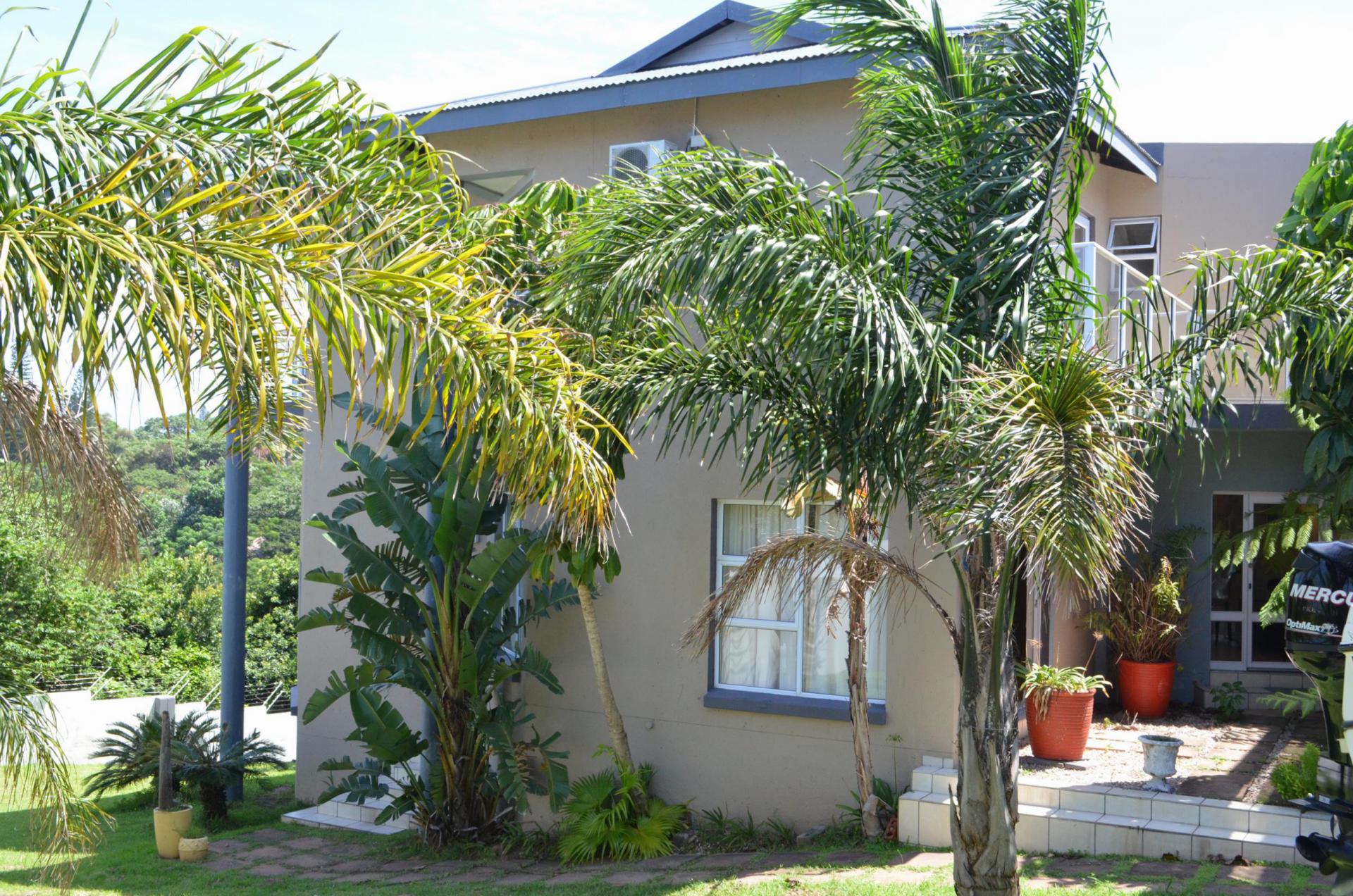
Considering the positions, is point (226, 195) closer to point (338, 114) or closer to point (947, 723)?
point (338, 114)

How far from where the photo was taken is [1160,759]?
8.70 metres

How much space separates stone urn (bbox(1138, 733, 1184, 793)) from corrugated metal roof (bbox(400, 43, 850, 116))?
5928mm

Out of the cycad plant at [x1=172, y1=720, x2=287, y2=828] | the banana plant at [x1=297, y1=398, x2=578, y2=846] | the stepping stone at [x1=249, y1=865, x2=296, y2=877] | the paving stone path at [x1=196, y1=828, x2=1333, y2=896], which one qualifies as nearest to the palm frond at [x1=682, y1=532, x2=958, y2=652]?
the paving stone path at [x1=196, y1=828, x2=1333, y2=896]

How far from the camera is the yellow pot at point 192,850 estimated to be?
1066 cm

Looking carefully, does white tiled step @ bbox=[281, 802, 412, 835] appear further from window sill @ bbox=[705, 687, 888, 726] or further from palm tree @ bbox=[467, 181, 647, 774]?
window sill @ bbox=[705, 687, 888, 726]

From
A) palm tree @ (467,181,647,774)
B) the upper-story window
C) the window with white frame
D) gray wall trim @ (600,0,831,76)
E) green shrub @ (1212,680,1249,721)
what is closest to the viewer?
palm tree @ (467,181,647,774)

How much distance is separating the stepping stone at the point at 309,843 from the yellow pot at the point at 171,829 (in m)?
0.96

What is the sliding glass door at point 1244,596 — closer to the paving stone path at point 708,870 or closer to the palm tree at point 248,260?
the paving stone path at point 708,870

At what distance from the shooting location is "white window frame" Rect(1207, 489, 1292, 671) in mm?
13211

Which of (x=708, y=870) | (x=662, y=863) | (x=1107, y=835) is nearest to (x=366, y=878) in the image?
(x=662, y=863)

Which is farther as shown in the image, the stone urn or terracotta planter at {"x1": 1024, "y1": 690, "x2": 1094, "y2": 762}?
terracotta planter at {"x1": 1024, "y1": 690, "x2": 1094, "y2": 762}

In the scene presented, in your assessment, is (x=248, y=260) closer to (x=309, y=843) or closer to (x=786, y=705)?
(x=786, y=705)

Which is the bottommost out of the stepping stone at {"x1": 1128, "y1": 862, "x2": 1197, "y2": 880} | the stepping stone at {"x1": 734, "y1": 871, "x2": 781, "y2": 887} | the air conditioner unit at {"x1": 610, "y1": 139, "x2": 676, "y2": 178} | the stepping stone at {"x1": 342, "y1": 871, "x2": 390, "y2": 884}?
the stepping stone at {"x1": 342, "y1": 871, "x2": 390, "y2": 884}

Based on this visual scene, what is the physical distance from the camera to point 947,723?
9484mm
